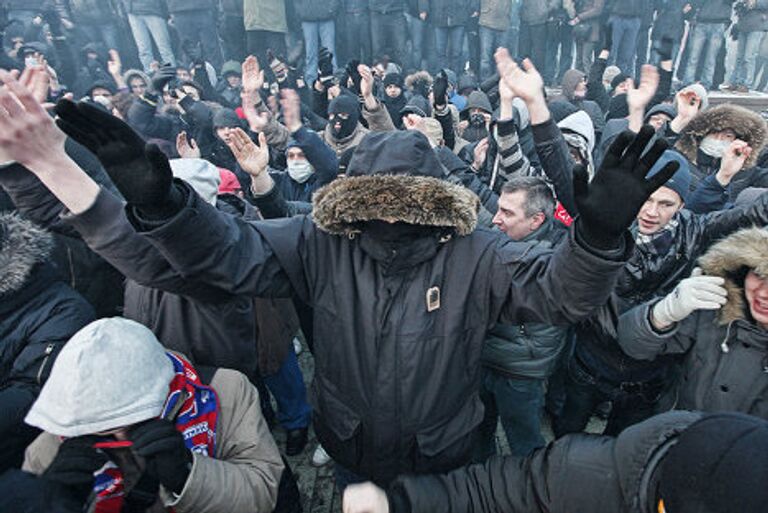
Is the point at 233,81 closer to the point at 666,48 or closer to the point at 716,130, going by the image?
the point at 666,48

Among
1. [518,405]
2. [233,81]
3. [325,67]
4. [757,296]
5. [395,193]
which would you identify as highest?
[325,67]

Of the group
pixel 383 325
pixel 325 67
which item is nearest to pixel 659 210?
pixel 383 325

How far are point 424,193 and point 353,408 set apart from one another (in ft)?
3.57

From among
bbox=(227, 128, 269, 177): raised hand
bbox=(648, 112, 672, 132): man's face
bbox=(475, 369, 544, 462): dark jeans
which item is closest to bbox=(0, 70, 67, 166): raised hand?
bbox=(227, 128, 269, 177): raised hand

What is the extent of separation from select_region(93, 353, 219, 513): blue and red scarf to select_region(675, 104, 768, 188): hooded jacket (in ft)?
13.9

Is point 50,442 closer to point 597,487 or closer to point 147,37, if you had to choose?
point 597,487

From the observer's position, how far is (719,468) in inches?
44.8

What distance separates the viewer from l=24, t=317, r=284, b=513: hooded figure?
1615mm

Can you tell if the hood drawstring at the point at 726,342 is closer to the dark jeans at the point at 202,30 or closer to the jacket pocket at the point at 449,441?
the jacket pocket at the point at 449,441

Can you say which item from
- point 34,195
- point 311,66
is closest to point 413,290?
point 34,195

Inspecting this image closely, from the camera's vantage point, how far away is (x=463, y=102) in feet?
27.5

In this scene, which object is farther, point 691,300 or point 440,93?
point 440,93

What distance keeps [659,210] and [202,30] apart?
11.8m

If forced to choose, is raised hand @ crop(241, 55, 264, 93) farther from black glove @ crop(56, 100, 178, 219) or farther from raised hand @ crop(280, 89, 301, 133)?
black glove @ crop(56, 100, 178, 219)
